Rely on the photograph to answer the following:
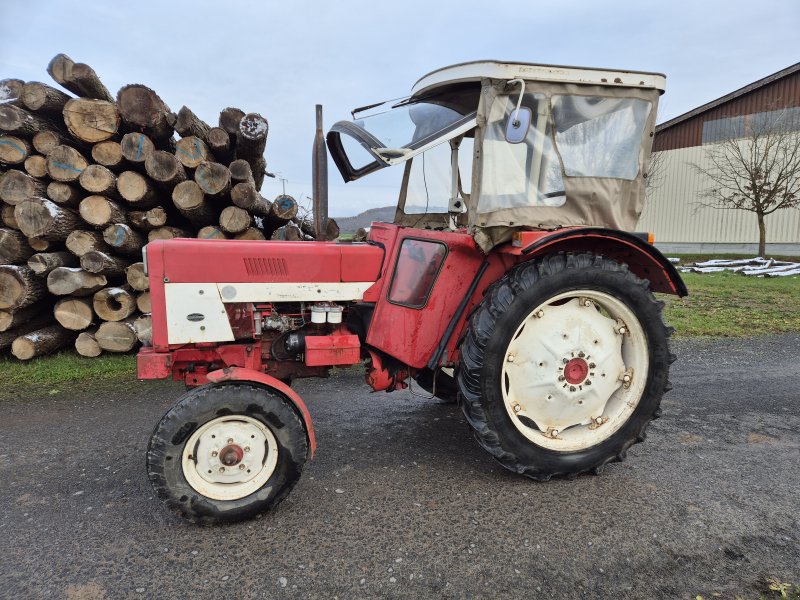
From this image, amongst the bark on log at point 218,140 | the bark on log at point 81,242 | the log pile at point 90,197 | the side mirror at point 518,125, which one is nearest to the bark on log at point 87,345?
the log pile at point 90,197

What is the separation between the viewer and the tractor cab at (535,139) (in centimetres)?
283

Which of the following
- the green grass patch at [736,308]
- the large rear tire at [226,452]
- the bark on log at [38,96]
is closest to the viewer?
the large rear tire at [226,452]

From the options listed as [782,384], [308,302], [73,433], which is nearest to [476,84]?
[308,302]

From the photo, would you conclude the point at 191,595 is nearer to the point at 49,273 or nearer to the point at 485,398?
the point at 485,398

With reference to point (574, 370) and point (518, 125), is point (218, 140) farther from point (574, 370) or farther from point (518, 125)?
point (574, 370)

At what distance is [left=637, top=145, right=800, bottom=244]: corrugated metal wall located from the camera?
20562 millimetres

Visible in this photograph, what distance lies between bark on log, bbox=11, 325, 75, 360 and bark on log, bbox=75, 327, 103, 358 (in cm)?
27

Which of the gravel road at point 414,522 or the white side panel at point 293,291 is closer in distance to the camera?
the gravel road at point 414,522

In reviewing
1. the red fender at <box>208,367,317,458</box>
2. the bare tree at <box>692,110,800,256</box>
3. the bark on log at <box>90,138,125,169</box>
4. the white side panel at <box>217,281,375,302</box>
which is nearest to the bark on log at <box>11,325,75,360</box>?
the bark on log at <box>90,138,125,169</box>

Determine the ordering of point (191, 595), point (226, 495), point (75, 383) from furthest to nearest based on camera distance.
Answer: point (75, 383), point (226, 495), point (191, 595)

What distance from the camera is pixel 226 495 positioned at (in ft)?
8.55

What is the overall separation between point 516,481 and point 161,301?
2.24 metres

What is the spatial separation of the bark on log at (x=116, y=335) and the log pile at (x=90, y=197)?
0.5 inches

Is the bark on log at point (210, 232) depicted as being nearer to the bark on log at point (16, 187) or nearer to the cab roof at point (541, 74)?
the bark on log at point (16, 187)
